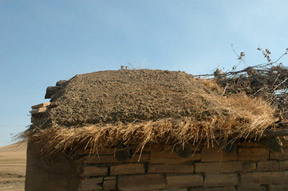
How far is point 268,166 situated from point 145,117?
175 centimetres

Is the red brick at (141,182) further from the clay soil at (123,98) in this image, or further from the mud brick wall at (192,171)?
the clay soil at (123,98)

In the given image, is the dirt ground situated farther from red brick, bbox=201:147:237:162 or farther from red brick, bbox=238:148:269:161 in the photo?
red brick, bbox=238:148:269:161

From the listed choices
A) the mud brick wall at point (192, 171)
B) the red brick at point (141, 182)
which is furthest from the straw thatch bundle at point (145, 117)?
the red brick at point (141, 182)

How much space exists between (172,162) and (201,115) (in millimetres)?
708

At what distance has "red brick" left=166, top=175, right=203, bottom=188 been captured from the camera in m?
3.69

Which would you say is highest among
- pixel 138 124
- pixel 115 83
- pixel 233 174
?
pixel 115 83

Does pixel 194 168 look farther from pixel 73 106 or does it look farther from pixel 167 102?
pixel 73 106

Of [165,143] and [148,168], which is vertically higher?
[165,143]

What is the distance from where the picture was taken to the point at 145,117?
12.5 ft

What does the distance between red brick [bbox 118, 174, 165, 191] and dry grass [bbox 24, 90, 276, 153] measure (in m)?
0.43

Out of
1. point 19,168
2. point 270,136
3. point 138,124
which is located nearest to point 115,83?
point 138,124

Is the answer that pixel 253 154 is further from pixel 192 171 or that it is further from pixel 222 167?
pixel 192 171

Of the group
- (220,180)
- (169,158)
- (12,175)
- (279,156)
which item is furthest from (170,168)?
(12,175)

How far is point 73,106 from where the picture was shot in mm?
4195
